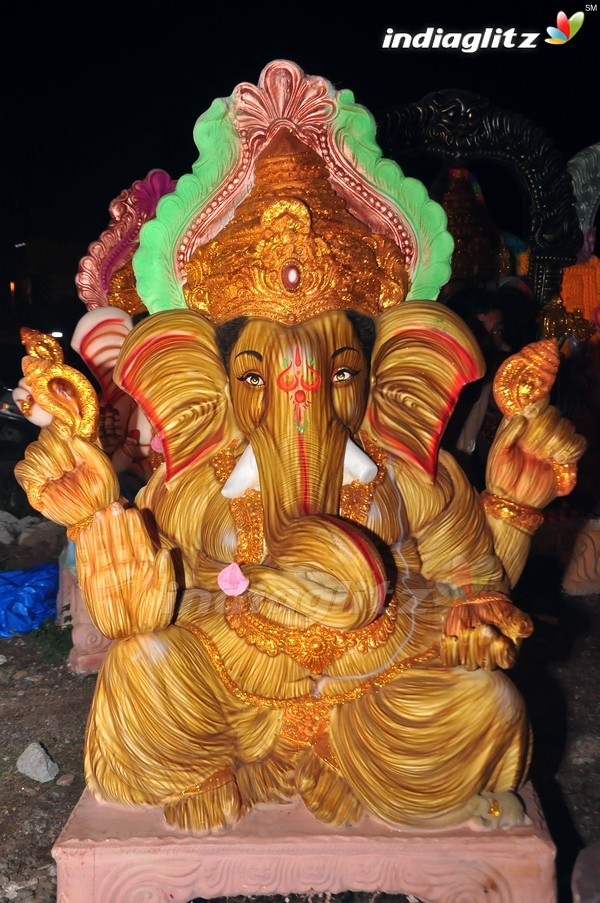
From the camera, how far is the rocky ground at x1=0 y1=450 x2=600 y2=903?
5.74 feet

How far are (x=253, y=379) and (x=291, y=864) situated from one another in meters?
0.82

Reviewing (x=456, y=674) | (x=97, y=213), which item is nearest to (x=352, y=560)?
(x=456, y=674)

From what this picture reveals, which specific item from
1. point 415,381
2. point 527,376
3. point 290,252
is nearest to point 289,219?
point 290,252

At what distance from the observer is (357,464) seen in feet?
4.77

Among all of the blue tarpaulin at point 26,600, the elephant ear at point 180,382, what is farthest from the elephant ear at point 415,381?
the blue tarpaulin at point 26,600

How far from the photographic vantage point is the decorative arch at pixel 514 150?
7.11 ft

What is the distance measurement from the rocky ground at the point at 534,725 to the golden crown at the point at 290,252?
1.13 m

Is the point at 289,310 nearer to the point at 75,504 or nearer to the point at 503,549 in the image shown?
the point at 75,504

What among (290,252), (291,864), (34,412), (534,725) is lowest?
(534,725)

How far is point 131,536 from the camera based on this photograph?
4.58ft

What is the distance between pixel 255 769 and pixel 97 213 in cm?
158

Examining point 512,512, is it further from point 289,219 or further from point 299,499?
point 289,219

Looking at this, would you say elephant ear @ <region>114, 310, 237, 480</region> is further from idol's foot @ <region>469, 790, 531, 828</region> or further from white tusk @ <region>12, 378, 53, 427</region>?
idol's foot @ <region>469, 790, 531, 828</region>

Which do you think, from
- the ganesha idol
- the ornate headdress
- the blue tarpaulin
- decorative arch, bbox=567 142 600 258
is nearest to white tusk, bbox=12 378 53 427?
the ganesha idol
